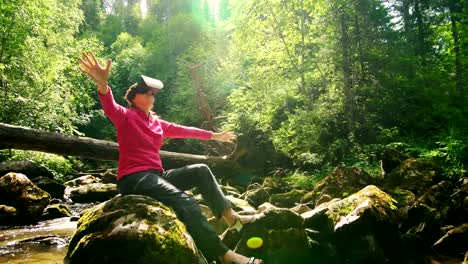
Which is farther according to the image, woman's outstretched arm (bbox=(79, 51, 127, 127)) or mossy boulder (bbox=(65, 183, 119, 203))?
mossy boulder (bbox=(65, 183, 119, 203))

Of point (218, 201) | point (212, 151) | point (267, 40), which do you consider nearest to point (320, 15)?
point (267, 40)

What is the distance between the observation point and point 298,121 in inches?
548

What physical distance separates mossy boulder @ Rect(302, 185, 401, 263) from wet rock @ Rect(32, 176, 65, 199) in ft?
37.3

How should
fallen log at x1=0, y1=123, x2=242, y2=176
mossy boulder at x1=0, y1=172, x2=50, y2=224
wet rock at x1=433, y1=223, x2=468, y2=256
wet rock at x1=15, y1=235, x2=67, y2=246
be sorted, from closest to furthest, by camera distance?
wet rock at x1=433, y1=223, x2=468, y2=256 → wet rock at x1=15, y1=235, x2=67, y2=246 → fallen log at x1=0, y1=123, x2=242, y2=176 → mossy boulder at x1=0, y1=172, x2=50, y2=224

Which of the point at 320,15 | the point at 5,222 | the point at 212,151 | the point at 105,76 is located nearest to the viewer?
the point at 105,76

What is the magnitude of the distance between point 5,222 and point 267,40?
12.1 meters

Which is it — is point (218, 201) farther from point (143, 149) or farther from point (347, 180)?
point (347, 180)

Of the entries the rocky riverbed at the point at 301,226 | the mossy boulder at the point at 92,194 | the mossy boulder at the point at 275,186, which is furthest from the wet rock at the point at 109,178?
the mossy boulder at the point at 275,186

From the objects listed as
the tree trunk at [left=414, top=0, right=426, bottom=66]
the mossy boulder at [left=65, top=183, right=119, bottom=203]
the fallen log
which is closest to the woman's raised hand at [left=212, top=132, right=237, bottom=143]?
the fallen log

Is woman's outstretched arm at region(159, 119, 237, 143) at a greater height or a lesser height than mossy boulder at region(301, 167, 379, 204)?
greater

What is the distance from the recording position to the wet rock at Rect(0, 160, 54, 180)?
13368mm

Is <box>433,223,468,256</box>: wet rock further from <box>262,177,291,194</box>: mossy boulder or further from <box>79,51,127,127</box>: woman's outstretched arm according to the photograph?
<box>262,177,291,194</box>: mossy boulder

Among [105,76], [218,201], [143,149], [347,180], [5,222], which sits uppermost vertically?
[105,76]

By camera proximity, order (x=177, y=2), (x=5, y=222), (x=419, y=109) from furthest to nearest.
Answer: (x=177, y=2)
(x=419, y=109)
(x=5, y=222)
